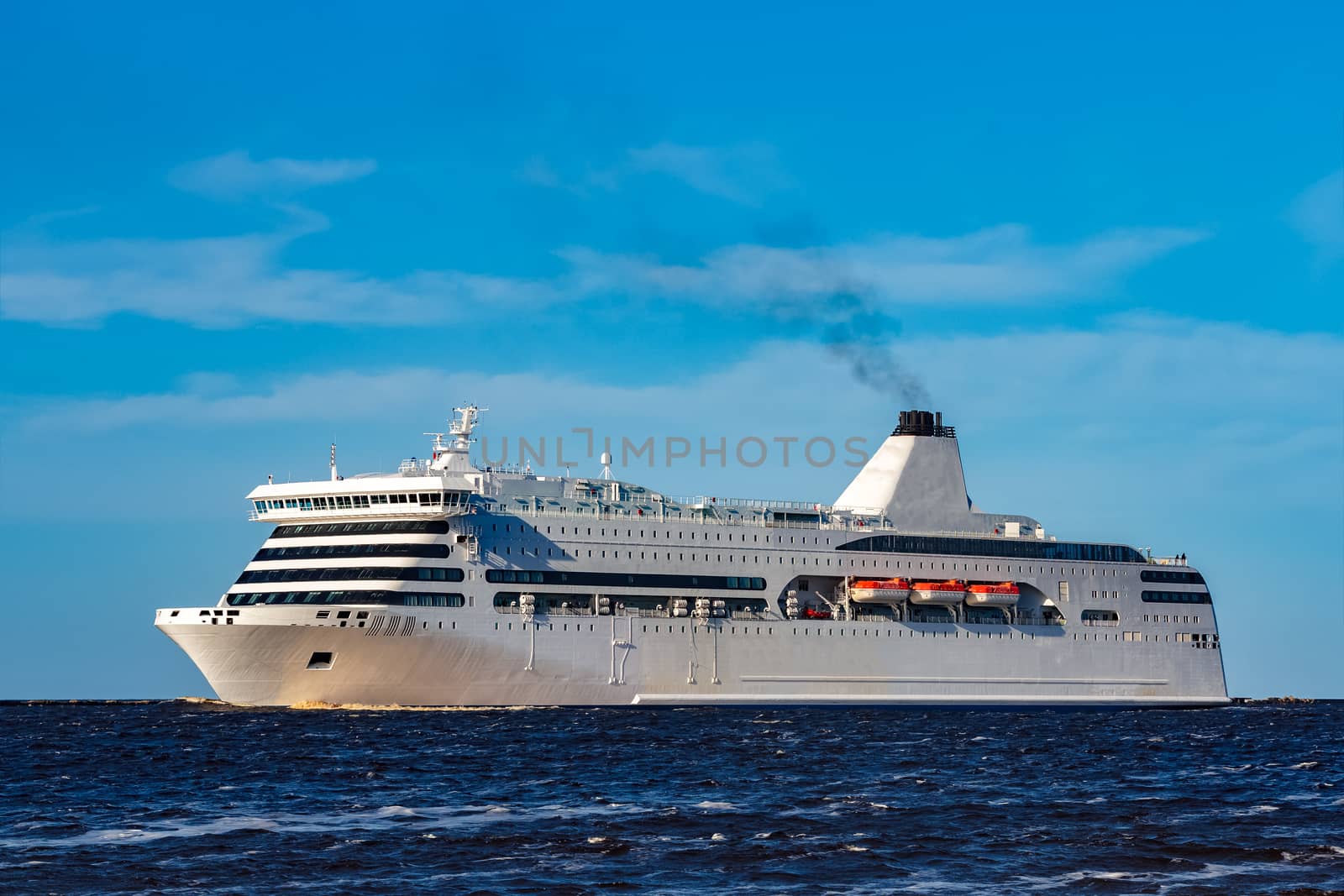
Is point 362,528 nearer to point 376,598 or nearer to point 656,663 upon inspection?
point 376,598

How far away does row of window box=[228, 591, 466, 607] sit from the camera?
184ft

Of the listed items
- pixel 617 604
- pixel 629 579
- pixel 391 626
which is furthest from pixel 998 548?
pixel 391 626

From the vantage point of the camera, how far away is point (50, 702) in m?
Result: 94.1

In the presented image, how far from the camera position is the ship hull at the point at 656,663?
5600cm

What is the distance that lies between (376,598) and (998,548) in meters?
30.3

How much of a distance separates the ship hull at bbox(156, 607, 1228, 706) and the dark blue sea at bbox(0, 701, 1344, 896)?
3.50 metres

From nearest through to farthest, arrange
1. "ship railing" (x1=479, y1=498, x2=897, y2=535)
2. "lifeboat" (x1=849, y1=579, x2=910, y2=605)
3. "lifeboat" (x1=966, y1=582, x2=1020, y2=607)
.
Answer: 1. "ship railing" (x1=479, y1=498, x2=897, y2=535)
2. "lifeboat" (x1=849, y1=579, x2=910, y2=605)
3. "lifeboat" (x1=966, y1=582, x2=1020, y2=607)

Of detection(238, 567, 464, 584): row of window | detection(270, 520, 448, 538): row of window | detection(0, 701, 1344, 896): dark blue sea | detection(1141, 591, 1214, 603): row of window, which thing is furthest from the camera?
detection(1141, 591, 1214, 603): row of window

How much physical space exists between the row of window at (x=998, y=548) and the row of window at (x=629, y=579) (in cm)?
590

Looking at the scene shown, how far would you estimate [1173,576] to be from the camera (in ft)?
253


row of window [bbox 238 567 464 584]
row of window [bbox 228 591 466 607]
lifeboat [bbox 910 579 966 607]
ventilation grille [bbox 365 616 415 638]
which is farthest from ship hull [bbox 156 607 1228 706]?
row of window [bbox 238 567 464 584]

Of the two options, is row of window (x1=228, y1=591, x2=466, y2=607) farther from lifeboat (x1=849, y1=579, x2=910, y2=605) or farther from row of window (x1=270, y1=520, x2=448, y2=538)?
lifeboat (x1=849, y1=579, x2=910, y2=605)

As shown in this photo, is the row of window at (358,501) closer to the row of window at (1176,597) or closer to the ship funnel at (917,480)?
the ship funnel at (917,480)

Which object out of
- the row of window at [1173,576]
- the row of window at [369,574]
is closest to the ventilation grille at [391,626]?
the row of window at [369,574]
